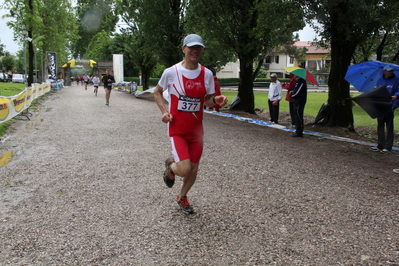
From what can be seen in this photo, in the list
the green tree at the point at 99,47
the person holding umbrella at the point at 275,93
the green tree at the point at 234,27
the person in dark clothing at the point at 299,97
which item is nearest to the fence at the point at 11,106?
the green tree at the point at 234,27

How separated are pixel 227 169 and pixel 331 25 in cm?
701

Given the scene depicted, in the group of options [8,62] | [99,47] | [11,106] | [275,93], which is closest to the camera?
[11,106]

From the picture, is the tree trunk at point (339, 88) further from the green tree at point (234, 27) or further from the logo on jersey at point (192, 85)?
the logo on jersey at point (192, 85)

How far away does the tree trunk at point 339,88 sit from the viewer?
12133 mm

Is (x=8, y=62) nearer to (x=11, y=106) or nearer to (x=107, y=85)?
(x=107, y=85)

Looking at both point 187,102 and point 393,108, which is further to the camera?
point 393,108

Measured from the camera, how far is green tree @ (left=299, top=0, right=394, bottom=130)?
10.0m

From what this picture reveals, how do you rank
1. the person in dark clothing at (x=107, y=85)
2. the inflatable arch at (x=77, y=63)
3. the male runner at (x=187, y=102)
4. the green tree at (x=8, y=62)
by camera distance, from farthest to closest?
1. the green tree at (x=8, y=62)
2. the inflatable arch at (x=77, y=63)
3. the person in dark clothing at (x=107, y=85)
4. the male runner at (x=187, y=102)

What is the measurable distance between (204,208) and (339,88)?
892cm

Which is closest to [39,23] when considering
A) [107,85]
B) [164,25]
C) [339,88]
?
[164,25]

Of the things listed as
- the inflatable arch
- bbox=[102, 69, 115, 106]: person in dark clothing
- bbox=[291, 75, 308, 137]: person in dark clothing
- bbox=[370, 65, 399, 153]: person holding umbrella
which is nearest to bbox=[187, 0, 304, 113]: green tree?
bbox=[291, 75, 308, 137]: person in dark clothing

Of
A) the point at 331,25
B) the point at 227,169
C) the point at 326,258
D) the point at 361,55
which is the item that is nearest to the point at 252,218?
the point at 326,258

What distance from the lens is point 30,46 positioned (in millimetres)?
30844

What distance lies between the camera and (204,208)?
4.91m
